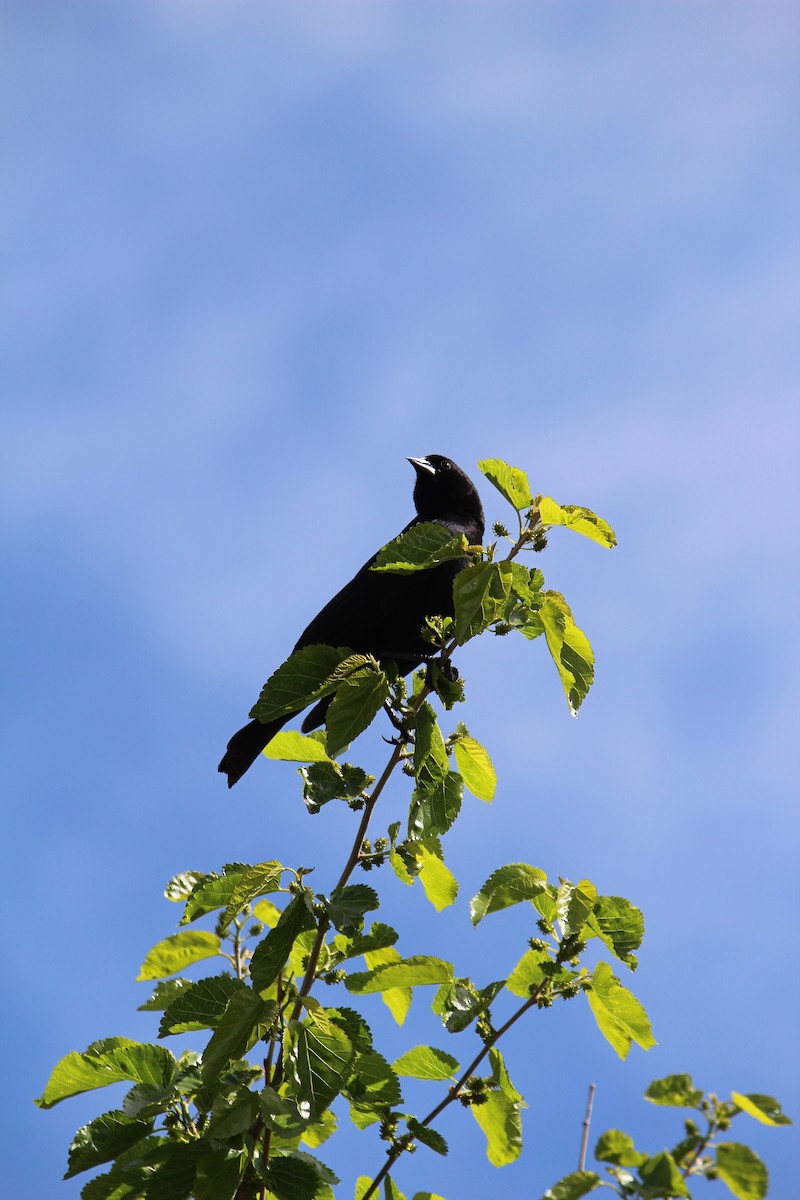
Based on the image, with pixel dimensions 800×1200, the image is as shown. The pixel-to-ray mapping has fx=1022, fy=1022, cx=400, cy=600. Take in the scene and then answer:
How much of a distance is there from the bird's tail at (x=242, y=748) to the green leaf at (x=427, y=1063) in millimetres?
1621

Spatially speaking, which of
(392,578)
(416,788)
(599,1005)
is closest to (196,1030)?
(416,788)

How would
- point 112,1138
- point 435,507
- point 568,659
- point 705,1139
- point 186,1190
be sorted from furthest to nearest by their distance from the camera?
point 435,507 → point 568,659 → point 112,1138 → point 186,1190 → point 705,1139

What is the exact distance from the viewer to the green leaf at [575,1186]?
1.50 metres

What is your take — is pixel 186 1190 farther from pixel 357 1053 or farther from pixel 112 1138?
pixel 357 1053

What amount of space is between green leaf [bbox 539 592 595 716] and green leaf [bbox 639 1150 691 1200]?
128cm

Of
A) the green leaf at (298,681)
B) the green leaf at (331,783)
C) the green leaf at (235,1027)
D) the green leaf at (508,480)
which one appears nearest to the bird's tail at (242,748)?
the green leaf at (298,681)

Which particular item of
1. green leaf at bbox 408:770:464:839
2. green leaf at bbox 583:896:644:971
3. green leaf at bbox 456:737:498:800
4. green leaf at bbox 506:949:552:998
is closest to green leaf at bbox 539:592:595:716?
green leaf at bbox 456:737:498:800

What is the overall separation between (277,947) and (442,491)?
3.59m

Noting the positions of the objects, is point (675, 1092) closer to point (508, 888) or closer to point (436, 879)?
point (508, 888)

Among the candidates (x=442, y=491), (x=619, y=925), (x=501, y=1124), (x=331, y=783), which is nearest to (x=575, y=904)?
(x=619, y=925)

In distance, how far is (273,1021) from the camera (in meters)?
2.15

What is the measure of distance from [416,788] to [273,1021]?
651 millimetres

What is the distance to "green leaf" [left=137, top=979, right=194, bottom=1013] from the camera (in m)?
2.55

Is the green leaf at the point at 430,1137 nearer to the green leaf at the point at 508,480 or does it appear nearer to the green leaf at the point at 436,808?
the green leaf at the point at 436,808
